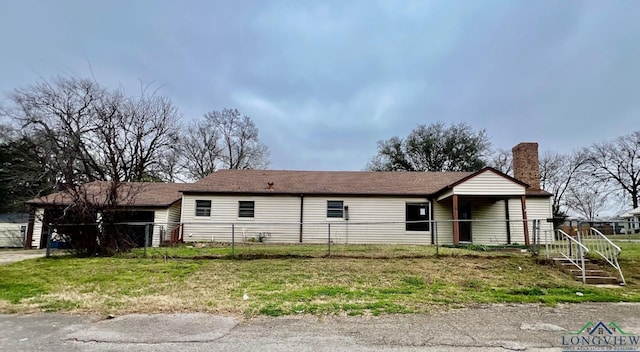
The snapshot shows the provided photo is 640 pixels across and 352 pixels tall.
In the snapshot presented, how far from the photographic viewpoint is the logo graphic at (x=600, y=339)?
3.90 metres

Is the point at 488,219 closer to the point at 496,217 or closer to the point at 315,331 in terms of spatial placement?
the point at 496,217

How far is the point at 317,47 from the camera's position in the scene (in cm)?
1695

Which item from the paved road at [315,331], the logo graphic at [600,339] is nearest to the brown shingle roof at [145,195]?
the paved road at [315,331]

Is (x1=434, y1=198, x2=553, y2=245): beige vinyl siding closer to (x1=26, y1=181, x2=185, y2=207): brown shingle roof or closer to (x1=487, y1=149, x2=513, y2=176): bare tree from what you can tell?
(x1=26, y1=181, x2=185, y2=207): brown shingle roof

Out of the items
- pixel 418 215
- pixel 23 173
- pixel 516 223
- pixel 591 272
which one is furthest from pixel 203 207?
pixel 23 173

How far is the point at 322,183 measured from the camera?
1842cm

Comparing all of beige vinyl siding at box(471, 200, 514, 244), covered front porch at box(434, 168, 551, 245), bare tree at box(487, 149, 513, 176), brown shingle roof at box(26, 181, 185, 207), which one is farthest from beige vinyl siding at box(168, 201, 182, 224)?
bare tree at box(487, 149, 513, 176)

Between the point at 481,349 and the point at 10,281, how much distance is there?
10.0 m

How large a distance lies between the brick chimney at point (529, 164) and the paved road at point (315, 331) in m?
13.3

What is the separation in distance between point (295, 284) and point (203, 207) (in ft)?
36.3

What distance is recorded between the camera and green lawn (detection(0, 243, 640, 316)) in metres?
5.82

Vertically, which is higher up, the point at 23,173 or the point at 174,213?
the point at 23,173

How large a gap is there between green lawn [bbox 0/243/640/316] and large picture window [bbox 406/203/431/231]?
6.28 meters

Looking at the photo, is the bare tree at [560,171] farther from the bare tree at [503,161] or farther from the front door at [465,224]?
the front door at [465,224]
